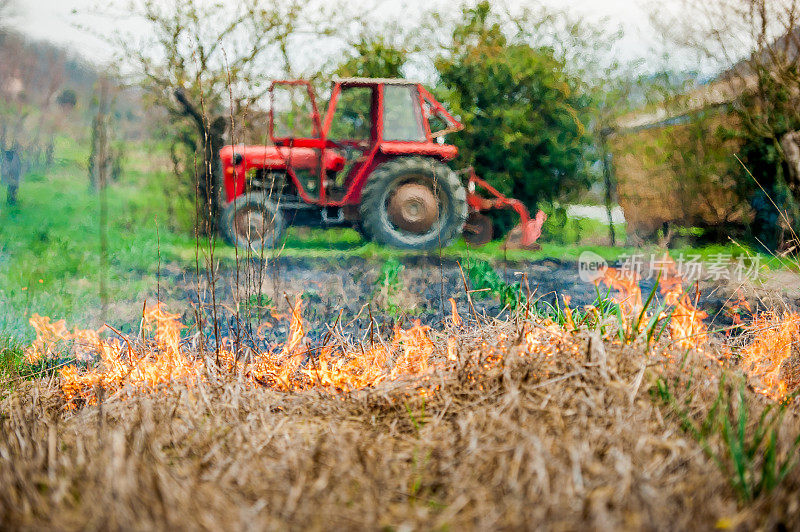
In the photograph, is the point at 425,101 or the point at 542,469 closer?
the point at 542,469

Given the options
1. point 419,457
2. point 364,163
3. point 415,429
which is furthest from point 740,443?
point 364,163

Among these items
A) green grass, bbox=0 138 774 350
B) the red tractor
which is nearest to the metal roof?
the red tractor

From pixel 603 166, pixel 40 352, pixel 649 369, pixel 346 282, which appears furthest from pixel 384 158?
pixel 649 369

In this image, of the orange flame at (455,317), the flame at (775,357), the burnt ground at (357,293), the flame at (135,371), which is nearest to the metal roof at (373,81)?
the burnt ground at (357,293)

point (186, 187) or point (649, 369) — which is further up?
point (186, 187)

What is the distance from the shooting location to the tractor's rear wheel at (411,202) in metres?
4.59

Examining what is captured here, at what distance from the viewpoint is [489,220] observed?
5.01 metres

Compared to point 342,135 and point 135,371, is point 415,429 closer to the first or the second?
point 135,371

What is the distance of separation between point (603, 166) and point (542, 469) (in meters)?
4.37

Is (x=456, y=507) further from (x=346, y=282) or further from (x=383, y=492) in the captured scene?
(x=346, y=282)

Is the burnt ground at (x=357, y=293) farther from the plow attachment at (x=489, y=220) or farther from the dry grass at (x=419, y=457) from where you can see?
the dry grass at (x=419, y=457)

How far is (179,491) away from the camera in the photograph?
1301mm

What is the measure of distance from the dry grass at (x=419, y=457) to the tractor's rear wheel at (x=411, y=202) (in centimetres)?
241

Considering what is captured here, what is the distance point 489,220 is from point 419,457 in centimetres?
352
